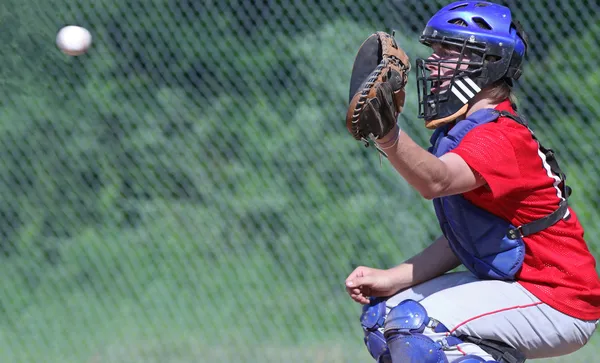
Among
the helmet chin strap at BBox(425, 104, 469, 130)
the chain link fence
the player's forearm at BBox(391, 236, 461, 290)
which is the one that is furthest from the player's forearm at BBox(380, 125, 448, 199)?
the chain link fence

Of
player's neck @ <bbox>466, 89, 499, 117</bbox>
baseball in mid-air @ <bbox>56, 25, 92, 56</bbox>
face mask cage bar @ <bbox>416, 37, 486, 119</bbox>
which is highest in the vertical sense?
baseball in mid-air @ <bbox>56, 25, 92, 56</bbox>

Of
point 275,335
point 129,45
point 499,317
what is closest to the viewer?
point 499,317

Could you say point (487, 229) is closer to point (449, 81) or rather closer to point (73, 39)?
point (449, 81)

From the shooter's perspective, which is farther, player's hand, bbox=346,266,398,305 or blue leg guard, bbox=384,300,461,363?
A: player's hand, bbox=346,266,398,305

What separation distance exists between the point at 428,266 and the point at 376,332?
0.40 metres

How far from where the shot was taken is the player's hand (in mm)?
3287

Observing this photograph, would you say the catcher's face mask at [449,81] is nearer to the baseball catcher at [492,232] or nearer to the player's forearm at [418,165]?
the baseball catcher at [492,232]

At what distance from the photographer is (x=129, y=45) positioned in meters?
6.14

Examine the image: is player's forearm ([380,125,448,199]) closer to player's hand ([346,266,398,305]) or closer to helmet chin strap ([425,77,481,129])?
helmet chin strap ([425,77,481,129])

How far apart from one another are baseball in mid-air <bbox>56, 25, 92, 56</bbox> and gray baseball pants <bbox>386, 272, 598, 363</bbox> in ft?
12.3

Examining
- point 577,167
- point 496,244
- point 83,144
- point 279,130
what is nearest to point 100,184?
point 83,144

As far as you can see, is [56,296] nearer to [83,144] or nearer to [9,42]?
[83,144]

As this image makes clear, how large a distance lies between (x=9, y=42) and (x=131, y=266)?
173 cm

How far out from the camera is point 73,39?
590cm
